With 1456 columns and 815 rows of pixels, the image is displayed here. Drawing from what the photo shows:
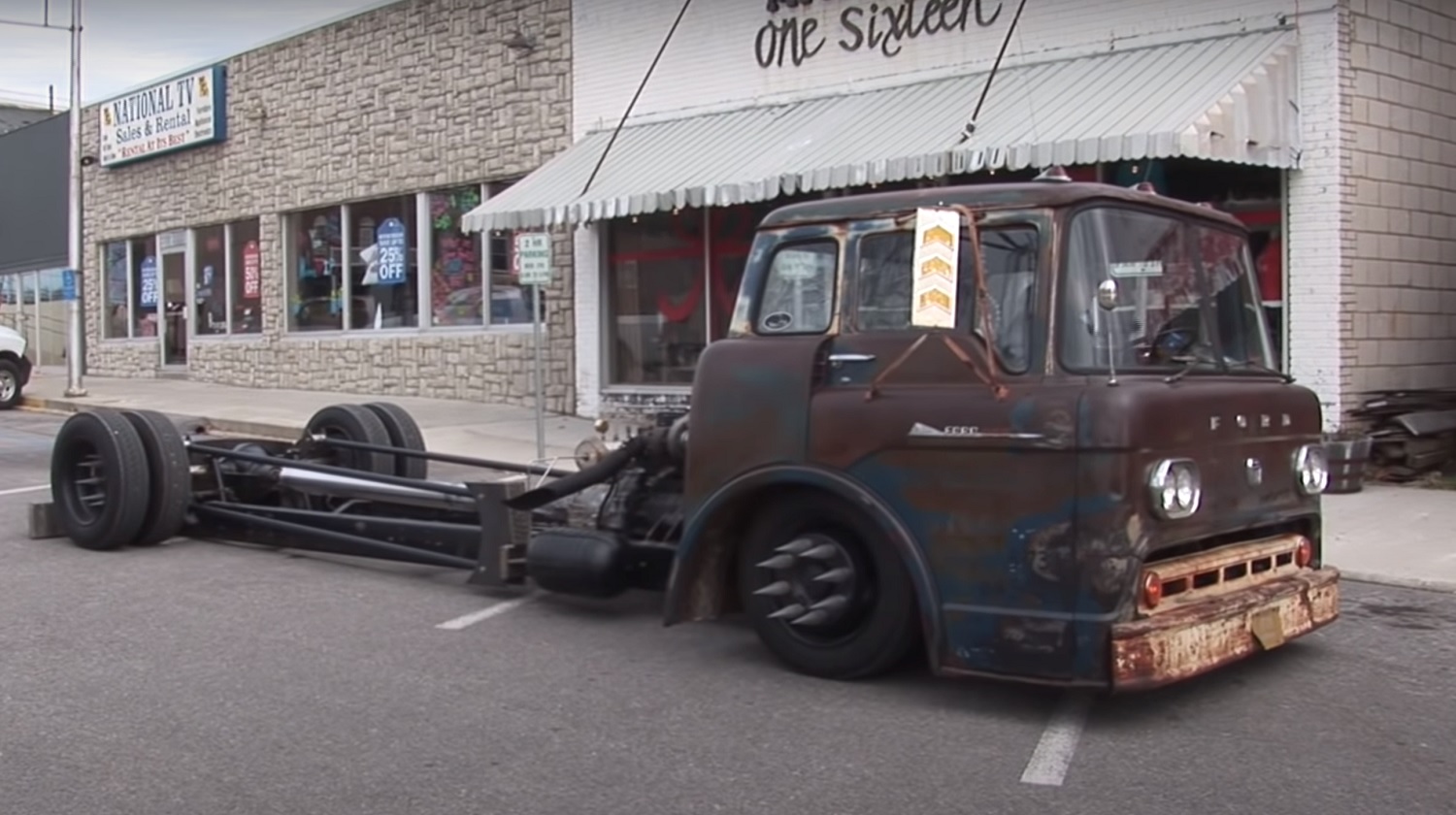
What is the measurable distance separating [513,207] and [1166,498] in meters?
12.4

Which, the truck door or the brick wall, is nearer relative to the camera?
the truck door

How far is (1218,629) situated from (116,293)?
1094 inches

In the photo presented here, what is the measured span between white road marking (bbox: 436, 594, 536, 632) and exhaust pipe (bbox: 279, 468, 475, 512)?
0.61 metres

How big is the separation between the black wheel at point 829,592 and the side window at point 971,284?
81 cm

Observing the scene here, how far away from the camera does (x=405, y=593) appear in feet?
26.6

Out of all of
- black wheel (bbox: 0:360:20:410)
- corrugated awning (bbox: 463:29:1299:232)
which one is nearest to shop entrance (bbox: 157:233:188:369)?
black wheel (bbox: 0:360:20:410)

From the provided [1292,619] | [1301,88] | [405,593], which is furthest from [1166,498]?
[1301,88]

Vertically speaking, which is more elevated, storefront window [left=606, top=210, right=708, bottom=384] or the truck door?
storefront window [left=606, top=210, right=708, bottom=384]

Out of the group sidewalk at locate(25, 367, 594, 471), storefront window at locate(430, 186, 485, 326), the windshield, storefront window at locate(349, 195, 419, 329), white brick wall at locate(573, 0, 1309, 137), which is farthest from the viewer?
storefront window at locate(349, 195, 419, 329)

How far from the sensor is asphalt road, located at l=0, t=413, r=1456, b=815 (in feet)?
15.6

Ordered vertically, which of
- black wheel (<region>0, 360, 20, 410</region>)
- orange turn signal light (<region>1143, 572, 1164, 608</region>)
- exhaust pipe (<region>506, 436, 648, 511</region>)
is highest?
black wheel (<region>0, 360, 20, 410</region>)

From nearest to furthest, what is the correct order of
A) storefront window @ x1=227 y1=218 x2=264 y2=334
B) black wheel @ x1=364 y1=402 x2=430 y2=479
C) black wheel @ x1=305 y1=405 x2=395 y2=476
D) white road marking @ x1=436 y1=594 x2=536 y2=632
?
white road marking @ x1=436 y1=594 x2=536 y2=632 → black wheel @ x1=305 y1=405 x2=395 y2=476 → black wheel @ x1=364 y1=402 x2=430 y2=479 → storefront window @ x1=227 y1=218 x2=264 y2=334

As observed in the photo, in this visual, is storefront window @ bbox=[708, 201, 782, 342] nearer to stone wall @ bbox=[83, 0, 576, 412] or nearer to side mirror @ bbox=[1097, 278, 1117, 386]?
stone wall @ bbox=[83, 0, 576, 412]

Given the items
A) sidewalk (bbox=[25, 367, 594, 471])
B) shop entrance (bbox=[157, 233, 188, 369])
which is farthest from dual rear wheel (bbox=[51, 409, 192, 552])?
shop entrance (bbox=[157, 233, 188, 369])
